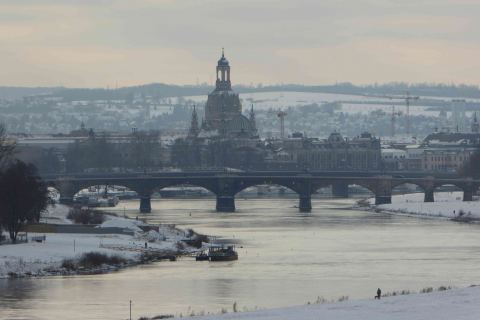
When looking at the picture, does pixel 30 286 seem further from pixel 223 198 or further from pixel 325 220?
pixel 223 198

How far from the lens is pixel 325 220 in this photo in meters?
126

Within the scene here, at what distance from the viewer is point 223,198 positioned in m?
150

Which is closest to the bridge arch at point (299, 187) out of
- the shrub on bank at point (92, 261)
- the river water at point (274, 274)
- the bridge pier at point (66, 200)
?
the bridge pier at point (66, 200)

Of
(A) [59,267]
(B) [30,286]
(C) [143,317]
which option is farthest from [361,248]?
(C) [143,317]

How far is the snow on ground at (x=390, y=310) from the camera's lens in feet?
199

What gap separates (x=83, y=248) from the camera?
295 ft

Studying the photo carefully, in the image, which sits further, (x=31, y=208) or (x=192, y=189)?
(x=192, y=189)

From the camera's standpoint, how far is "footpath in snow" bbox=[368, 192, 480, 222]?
130m

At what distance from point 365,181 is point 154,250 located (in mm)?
61792

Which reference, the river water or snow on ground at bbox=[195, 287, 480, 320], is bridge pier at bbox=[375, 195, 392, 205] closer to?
the river water

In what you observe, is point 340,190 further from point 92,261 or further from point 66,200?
point 92,261

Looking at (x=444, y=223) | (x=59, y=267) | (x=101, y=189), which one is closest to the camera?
(x=59, y=267)

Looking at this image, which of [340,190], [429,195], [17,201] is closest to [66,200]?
[429,195]

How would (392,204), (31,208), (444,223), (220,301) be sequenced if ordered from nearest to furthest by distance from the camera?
(220,301)
(31,208)
(444,223)
(392,204)
